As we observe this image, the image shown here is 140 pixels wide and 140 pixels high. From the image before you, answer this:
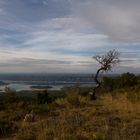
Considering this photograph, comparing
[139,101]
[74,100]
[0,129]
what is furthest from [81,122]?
[74,100]

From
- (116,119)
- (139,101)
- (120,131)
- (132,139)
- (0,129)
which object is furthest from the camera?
(139,101)

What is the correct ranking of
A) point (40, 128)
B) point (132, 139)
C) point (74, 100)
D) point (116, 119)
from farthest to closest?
1. point (74, 100)
2. point (116, 119)
3. point (40, 128)
4. point (132, 139)

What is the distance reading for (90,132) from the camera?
9.87m

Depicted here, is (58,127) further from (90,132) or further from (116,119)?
(116,119)

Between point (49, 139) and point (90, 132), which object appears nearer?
point (49, 139)

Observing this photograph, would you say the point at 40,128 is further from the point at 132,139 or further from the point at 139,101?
the point at 139,101

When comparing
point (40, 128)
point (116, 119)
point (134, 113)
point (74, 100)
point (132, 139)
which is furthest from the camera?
point (74, 100)

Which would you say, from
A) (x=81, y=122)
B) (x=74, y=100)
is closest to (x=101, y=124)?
(x=81, y=122)

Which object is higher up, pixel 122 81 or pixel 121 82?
pixel 122 81

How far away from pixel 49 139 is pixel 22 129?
230 cm

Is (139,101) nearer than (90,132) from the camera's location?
No

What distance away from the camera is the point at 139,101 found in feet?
57.1

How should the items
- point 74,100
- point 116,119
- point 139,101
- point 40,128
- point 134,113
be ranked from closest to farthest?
point 40,128 < point 116,119 < point 134,113 < point 139,101 < point 74,100

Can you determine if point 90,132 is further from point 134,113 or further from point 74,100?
point 74,100
